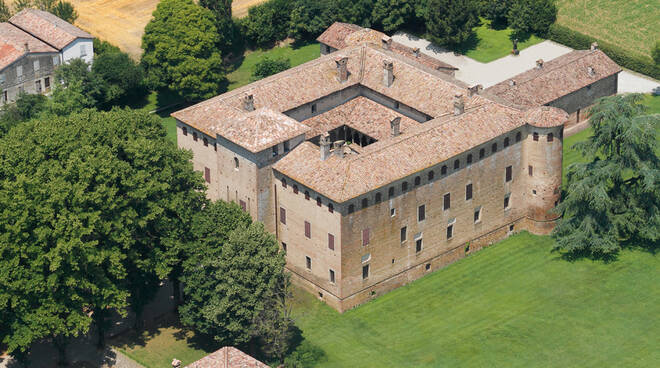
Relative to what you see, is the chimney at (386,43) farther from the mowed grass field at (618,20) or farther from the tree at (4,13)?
the tree at (4,13)

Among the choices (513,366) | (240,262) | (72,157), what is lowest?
(513,366)

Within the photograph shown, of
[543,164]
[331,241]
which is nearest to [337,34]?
[543,164]

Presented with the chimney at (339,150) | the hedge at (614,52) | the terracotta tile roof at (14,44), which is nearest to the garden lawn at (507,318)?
the chimney at (339,150)

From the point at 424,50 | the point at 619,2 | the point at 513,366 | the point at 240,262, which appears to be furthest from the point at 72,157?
the point at 619,2

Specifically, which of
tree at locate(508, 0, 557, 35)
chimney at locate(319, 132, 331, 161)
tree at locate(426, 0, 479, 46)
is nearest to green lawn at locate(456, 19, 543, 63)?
tree at locate(508, 0, 557, 35)

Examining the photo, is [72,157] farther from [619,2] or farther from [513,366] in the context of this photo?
[619,2]

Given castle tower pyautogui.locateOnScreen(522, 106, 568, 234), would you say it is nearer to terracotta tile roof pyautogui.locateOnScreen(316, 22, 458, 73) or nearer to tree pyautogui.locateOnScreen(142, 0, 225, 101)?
terracotta tile roof pyautogui.locateOnScreen(316, 22, 458, 73)
